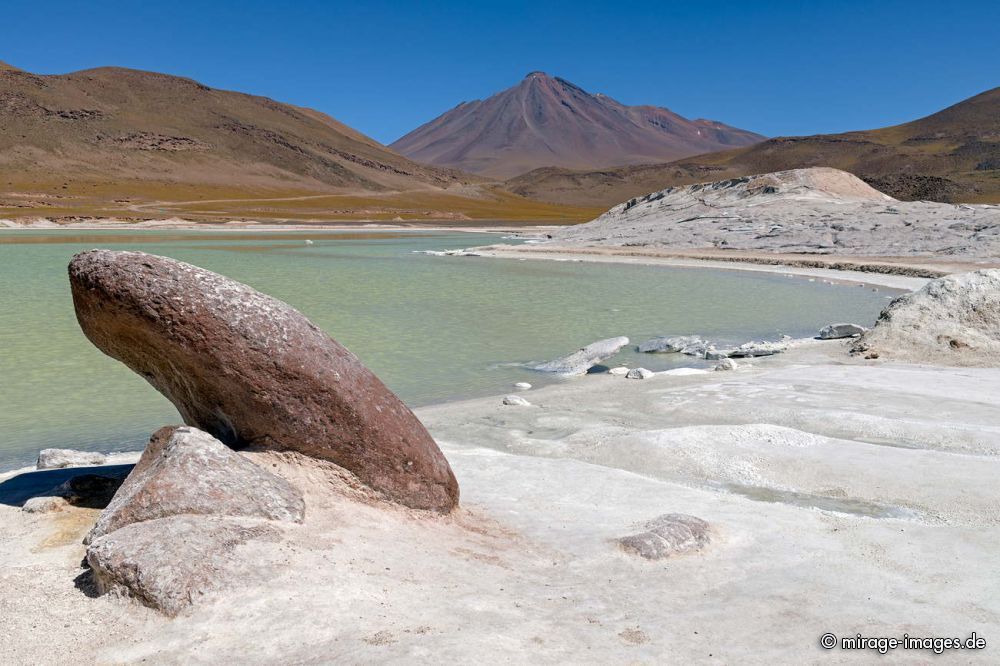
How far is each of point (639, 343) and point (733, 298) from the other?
8.93m

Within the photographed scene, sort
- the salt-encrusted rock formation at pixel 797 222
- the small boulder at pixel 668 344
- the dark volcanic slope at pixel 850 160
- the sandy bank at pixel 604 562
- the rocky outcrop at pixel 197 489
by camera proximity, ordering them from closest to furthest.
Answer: the sandy bank at pixel 604 562, the rocky outcrop at pixel 197 489, the small boulder at pixel 668 344, the salt-encrusted rock formation at pixel 797 222, the dark volcanic slope at pixel 850 160

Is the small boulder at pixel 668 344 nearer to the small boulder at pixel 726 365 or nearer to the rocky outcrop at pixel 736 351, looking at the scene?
the rocky outcrop at pixel 736 351

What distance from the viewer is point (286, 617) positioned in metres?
3.56

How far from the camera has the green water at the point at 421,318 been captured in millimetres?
9906

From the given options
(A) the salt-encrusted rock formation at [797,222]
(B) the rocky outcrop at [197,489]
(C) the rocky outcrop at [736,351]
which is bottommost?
(C) the rocky outcrop at [736,351]

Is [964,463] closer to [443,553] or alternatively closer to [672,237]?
[443,553]

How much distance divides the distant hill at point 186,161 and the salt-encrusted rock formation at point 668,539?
70.4 meters

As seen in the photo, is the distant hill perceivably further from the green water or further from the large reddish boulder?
the large reddish boulder

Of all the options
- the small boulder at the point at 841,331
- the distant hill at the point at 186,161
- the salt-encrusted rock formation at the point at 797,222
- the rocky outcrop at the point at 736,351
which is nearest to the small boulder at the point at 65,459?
the rocky outcrop at the point at 736,351

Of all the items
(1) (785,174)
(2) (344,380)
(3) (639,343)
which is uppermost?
(1) (785,174)

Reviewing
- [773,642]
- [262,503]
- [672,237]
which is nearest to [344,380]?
[262,503]

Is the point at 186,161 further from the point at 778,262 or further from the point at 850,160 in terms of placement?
the point at 850,160

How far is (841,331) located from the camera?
570 inches

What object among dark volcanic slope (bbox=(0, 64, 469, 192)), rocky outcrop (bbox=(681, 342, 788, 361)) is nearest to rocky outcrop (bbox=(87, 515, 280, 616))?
rocky outcrop (bbox=(681, 342, 788, 361))
